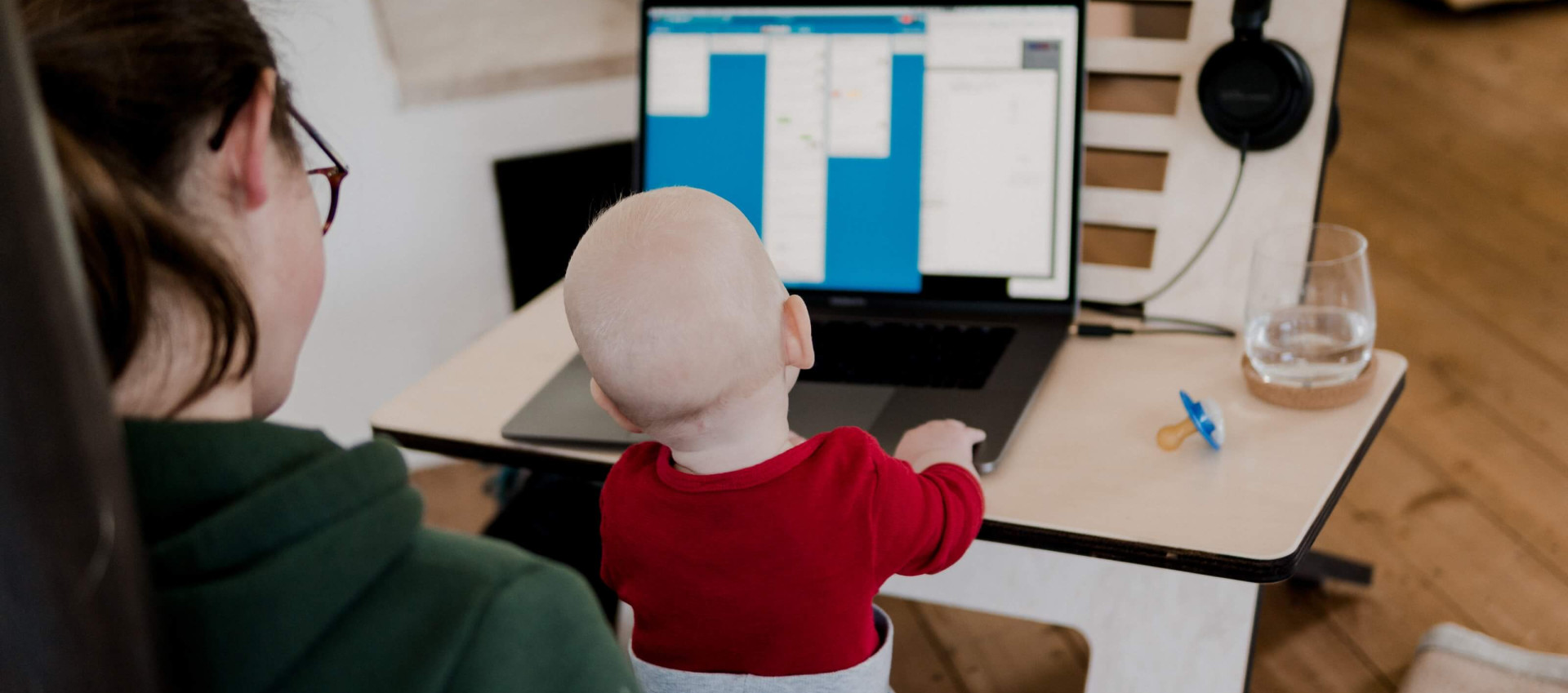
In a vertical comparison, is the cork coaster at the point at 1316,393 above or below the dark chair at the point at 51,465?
below

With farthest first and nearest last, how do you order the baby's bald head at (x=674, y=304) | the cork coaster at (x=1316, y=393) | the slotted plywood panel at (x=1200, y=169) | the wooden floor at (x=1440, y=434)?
the wooden floor at (x=1440, y=434)
the slotted plywood panel at (x=1200, y=169)
the cork coaster at (x=1316, y=393)
the baby's bald head at (x=674, y=304)

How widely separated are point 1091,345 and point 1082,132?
0.21 m

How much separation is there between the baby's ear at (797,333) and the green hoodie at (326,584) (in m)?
0.31

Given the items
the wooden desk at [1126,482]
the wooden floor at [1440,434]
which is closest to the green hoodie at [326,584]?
the wooden desk at [1126,482]

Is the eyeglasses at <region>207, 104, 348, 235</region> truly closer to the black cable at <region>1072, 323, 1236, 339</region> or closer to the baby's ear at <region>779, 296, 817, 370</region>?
the baby's ear at <region>779, 296, 817, 370</region>

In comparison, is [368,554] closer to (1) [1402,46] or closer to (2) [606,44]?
(2) [606,44]

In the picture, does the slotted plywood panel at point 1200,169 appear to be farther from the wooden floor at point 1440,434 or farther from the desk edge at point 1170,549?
the wooden floor at point 1440,434

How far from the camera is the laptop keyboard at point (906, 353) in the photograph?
1.06 meters

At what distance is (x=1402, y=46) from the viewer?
400cm

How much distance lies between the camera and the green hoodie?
16.6 inches

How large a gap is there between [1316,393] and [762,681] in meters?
Answer: 0.53

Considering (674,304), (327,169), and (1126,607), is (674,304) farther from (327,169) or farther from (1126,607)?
(1126,607)

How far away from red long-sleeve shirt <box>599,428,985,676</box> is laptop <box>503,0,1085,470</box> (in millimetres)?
220

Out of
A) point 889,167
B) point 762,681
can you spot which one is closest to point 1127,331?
point 889,167
